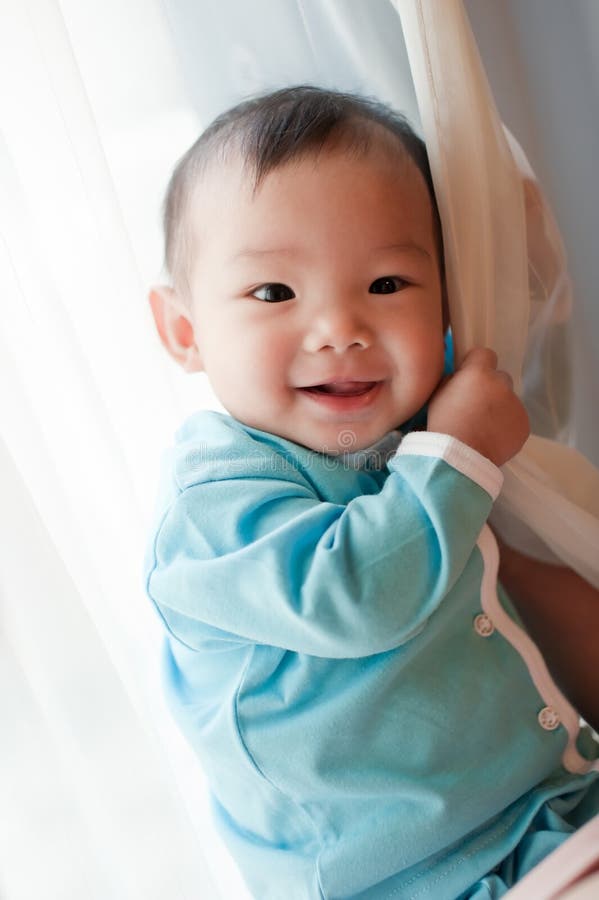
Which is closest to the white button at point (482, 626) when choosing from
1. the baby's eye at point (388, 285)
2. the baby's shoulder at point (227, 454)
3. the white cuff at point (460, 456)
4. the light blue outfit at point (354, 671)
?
the light blue outfit at point (354, 671)

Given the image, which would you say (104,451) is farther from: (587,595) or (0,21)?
(587,595)

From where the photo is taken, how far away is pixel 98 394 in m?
0.99

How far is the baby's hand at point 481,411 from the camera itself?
0.96 m

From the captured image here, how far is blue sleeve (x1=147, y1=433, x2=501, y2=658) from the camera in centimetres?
84

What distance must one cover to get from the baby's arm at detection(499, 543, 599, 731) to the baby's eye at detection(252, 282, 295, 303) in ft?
1.40

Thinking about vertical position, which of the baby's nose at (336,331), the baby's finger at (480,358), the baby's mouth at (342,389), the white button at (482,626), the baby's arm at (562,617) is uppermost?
the baby's nose at (336,331)

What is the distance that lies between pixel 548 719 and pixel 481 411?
1.06 feet

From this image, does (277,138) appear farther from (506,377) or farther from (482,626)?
(482,626)

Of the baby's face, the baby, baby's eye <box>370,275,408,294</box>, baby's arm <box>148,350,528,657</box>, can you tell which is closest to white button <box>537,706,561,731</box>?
the baby

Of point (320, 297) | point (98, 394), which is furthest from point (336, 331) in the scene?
point (98, 394)

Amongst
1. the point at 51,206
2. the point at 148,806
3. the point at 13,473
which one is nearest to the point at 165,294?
the point at 51,206

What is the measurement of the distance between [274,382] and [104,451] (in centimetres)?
20

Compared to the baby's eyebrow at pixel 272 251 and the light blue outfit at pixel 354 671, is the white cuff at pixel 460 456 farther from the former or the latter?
the baby's eyebrow at pixel 272 251

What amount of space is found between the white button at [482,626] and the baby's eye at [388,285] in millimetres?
346
